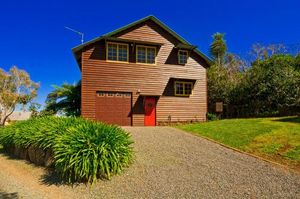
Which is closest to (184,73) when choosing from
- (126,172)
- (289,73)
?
(289,73)

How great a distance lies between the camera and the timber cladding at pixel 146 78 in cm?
1775

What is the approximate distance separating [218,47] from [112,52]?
106ft

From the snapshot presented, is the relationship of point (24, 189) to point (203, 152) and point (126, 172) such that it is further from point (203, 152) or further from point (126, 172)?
point (203, 152)

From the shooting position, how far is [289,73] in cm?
2217

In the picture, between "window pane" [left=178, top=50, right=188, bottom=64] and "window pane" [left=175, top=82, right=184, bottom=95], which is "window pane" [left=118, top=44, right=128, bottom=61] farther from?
"window pane" [left=175, top=82, right=184, bottom=95]

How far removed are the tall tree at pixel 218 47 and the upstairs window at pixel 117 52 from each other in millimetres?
30777

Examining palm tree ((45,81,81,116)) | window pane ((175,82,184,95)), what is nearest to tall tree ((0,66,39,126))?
palm tree ((45,81,81,116))

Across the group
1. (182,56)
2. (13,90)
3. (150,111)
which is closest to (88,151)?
(150,111)

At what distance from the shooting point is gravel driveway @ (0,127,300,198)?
641 centimetres

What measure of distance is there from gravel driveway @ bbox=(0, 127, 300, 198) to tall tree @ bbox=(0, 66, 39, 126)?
30.4 metres

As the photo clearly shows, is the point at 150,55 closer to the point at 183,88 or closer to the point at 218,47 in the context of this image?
the point at 183,88

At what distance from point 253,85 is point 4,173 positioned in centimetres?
2021

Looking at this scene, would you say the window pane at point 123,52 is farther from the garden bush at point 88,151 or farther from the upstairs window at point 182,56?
the garden bush at point 88,151

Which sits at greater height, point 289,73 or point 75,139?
point 289,73
